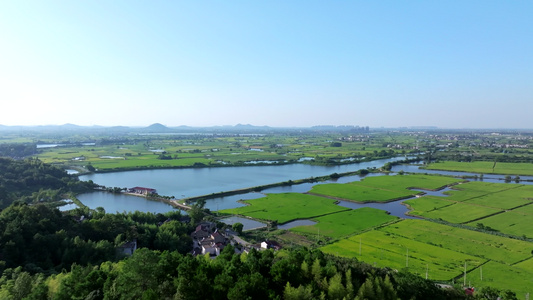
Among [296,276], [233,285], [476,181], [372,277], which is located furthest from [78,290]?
[476,181]

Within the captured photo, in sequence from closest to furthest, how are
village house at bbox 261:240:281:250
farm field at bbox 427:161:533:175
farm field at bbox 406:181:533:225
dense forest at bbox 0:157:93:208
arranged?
village house at bbox 261:240:281:250
farm field at bbox 406:181:533:225
dense forest at bbox 0:157:93:208
farm field at bbox 427:161:533:175

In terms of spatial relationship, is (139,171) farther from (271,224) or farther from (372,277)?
(372,277)

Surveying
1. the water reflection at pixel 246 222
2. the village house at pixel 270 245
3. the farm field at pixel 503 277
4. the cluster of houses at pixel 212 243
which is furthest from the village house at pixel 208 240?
the farm field at pixel 503 277

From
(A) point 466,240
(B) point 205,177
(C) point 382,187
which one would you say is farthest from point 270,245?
(B) point 205,177

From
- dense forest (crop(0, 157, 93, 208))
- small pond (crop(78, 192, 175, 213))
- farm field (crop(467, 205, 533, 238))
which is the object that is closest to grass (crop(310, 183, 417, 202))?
farm field (crop(467, 205, 533, 238))

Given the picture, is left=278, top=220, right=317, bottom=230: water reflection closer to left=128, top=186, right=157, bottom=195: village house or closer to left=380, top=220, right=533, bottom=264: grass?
left=380, top=220, right=533, bottom=264: grass

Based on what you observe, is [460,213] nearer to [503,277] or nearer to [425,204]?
[425,204]

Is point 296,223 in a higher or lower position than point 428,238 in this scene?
lower

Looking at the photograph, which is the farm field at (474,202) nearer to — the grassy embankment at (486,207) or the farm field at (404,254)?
the grassy embankment at (486,207)
